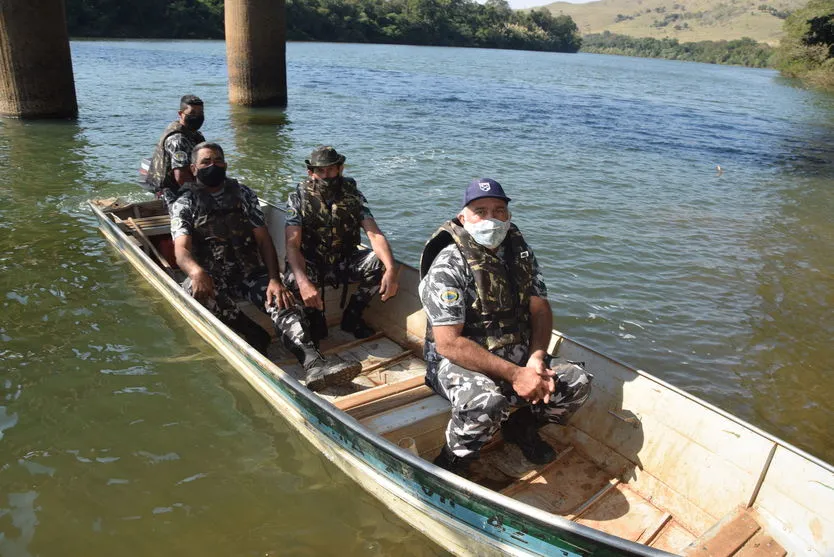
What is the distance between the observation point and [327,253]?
6426mm

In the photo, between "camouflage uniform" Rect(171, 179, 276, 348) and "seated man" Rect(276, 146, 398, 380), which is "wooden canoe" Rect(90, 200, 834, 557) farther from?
"seated man" Rect(276, 146, 398, 380)

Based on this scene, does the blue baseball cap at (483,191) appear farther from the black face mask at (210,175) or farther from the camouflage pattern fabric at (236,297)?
the black face mask at (210,175)

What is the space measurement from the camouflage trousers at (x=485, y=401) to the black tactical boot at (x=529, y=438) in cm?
11

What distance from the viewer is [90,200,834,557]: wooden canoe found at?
379cm

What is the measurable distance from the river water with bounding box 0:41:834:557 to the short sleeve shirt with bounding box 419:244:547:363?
162 cm

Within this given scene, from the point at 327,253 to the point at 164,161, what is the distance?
12.0 ft

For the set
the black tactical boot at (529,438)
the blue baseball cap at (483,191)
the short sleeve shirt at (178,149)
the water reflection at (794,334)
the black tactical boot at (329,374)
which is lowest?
the water reflection at (794,334)

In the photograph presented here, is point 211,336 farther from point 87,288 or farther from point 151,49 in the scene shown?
point 151,49

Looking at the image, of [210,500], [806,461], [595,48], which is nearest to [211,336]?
[210,500]

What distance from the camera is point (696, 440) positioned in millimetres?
4395

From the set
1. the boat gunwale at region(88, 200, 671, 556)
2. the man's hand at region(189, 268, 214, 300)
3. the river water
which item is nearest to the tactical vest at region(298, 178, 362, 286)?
the man's hand at region(189, 268, 214, 300)

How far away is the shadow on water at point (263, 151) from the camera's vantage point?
1418 cm

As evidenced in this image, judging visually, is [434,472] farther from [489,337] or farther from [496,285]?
[496,285]

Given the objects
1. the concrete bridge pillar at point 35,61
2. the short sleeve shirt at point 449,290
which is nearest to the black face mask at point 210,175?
the short sleeve shirt at point 449,290
